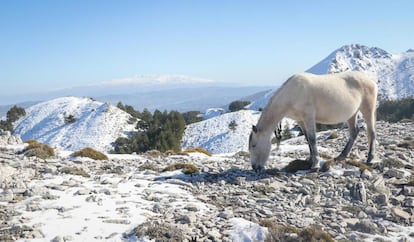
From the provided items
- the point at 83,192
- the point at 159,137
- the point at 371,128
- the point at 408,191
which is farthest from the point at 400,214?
the point at 159,137

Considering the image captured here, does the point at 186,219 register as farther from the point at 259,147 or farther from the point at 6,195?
the point at 259,147

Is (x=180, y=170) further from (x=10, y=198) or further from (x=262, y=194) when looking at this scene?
(x=10, y=198)

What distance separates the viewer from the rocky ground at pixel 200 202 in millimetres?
7957

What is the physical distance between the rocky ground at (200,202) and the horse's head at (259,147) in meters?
0.45

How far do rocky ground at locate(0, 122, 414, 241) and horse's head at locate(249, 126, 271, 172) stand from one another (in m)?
0.45

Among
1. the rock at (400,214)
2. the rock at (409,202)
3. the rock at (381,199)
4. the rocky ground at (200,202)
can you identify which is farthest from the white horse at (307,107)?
the rock at (400,214)

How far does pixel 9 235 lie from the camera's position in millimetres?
7375

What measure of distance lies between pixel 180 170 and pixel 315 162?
5135 millimetres

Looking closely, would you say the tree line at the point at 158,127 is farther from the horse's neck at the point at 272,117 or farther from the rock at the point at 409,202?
the rock at the point at 409,202

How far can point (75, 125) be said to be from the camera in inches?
3123

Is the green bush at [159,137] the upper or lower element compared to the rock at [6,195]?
lower

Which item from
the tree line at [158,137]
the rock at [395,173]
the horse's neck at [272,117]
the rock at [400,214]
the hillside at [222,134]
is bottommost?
the hillside at [222,134]

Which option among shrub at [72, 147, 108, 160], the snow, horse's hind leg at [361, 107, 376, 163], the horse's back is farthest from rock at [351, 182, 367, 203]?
shrub at [72, 147, 108, 160]

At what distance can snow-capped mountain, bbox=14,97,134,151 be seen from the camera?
Answer: 228 feet
